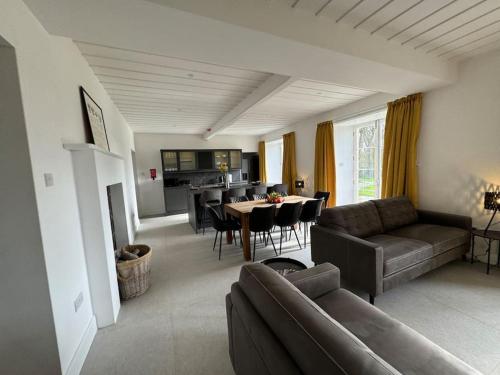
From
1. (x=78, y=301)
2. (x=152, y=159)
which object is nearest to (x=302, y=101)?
(x=78, y=301)

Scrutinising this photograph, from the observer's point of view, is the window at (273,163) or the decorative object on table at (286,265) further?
the window at (273,163)

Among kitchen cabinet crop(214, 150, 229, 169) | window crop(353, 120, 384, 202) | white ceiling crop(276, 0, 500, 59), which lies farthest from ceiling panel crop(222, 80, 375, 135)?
kitchen cabinet crop(214, 150, 229, 169)

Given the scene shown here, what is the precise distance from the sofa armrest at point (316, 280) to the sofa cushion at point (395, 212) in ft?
5.83

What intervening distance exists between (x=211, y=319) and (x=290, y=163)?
15.9 feet

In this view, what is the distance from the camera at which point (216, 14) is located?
144 centimetres

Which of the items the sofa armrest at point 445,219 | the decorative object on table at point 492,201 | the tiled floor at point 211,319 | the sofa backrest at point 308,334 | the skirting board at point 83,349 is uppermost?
the decorative object on table at point 492,201

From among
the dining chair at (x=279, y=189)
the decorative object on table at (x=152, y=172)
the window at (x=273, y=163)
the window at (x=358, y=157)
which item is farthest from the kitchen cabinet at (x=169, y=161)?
the window at (x=358, y=157)

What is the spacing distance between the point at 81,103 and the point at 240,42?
1.66 metres

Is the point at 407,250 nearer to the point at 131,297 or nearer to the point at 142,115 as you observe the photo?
the point at 131,297

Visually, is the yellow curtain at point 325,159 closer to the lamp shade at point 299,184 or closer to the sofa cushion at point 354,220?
the lamp shade at point 299,184

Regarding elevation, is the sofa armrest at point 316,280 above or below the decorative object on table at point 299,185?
below

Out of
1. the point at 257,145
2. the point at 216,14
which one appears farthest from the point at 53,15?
the point at 257,145

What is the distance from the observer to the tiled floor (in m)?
1.51

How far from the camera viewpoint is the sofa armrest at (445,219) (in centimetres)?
266
